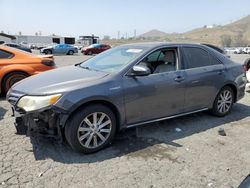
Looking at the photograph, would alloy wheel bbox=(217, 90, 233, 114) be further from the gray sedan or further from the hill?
the hill

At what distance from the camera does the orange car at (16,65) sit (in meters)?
6.55

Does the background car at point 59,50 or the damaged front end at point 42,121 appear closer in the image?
the damaged front end at point 42,121

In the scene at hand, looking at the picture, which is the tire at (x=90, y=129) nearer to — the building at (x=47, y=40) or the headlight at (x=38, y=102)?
the headlight at (x=38, y=102)

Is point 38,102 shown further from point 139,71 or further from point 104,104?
point 139,71

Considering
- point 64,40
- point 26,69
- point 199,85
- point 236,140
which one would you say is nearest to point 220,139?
point 236,140

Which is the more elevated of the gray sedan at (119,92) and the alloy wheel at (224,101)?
the gray sedan at (119,92)

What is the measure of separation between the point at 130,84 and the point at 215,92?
209 centimetres

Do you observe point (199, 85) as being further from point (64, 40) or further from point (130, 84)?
point (64, 40)

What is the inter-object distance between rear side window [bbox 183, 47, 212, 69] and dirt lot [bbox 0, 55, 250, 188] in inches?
47.2

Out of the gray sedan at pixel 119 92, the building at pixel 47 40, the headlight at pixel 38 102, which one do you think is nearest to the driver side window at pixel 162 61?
the gray sedan at pixel 119 92

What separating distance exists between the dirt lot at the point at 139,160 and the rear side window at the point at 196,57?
1.20m

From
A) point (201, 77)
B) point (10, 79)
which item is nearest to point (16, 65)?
point (10, 79)

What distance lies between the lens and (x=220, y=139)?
4.36 m

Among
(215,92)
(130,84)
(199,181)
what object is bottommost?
(199,181)
